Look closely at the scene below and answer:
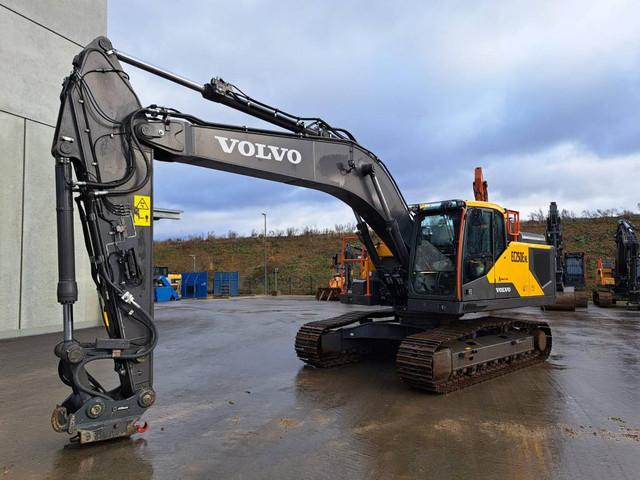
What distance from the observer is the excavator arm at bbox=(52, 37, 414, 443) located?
471 cm

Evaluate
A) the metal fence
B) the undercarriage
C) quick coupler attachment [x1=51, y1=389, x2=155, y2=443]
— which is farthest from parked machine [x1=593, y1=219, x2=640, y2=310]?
the metal fence

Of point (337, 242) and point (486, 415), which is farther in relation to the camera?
point (337, 242)

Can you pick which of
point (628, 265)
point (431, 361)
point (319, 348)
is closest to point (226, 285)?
point (628, 265)

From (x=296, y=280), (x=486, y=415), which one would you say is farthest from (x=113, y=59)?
(x=296, y=280)

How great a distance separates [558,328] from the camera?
47.1ft

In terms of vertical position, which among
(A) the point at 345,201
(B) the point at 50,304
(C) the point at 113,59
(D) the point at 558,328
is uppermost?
(C) the point at 113,59

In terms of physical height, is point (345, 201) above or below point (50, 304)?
above

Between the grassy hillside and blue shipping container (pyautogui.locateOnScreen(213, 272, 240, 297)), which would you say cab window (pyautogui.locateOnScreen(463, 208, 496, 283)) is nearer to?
the grassy hillside

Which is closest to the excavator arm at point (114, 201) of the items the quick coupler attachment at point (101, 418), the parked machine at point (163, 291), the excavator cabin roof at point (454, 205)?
the quick coupler attachment at point (101, 418)

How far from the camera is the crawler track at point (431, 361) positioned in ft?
21.4

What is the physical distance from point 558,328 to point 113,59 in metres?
13.9

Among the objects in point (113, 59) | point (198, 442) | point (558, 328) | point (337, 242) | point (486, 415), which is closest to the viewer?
point (198, 442)

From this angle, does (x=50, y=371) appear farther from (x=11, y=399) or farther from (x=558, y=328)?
(x=558, y=328)

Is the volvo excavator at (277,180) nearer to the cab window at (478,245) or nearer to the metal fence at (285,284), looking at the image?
the cab window at (478,245)
